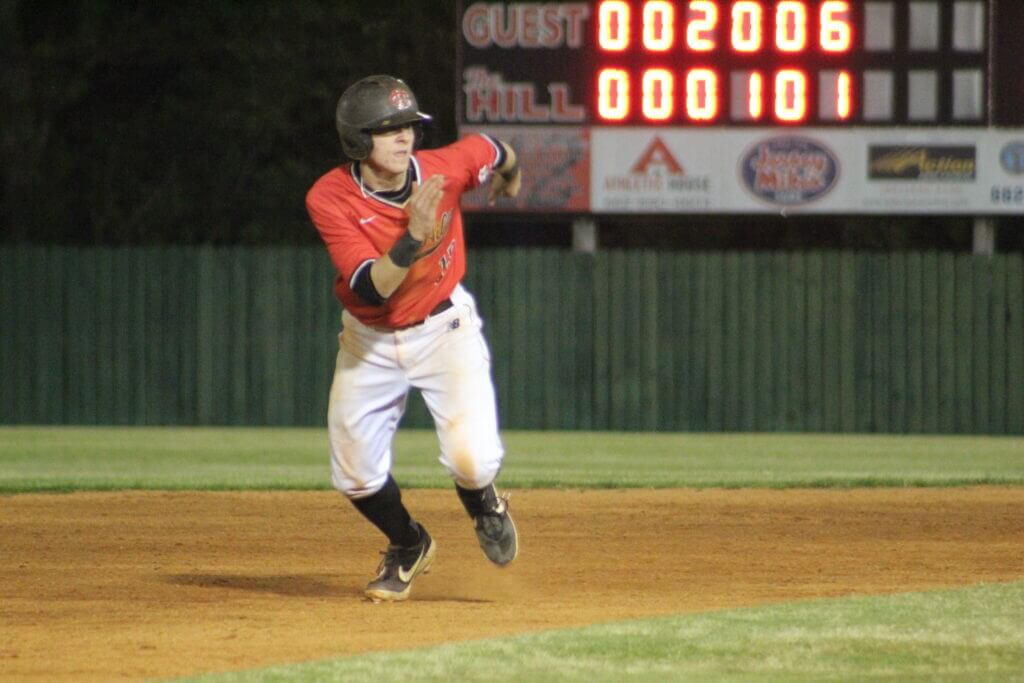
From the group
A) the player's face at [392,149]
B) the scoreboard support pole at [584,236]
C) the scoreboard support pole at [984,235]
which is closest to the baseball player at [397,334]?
the player's face at [392,149]

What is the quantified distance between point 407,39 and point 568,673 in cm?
2197

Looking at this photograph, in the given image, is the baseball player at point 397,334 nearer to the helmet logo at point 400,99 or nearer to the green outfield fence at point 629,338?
the helmet logo at point 400,99

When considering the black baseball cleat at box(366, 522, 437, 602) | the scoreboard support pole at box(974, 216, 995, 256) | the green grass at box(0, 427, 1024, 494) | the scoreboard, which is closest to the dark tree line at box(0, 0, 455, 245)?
the scoreboard

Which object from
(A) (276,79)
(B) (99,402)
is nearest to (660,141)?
(B) (99,402)

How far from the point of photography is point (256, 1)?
2622 centimetres

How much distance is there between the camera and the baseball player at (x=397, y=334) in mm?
6449

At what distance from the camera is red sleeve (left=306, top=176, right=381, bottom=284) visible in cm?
630

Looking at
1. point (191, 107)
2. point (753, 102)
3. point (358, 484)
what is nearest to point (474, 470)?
point (358, 484)

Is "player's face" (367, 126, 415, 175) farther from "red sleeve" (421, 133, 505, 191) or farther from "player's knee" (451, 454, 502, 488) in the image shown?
"player's knee" (451, 454, 502, 488)

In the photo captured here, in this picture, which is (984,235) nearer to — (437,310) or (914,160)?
(914,160)

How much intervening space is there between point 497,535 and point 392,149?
158cm

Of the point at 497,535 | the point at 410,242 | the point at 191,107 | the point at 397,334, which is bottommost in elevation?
the point at 497,535

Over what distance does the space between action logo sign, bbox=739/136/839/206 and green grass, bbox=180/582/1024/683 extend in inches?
417

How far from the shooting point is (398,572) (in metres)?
6.92
